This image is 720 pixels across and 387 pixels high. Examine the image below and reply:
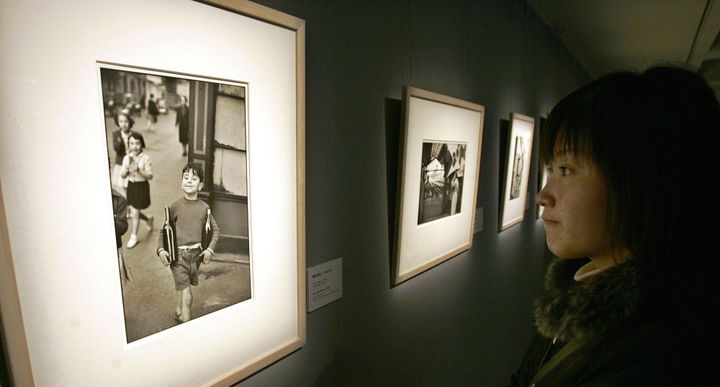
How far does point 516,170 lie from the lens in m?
2.17

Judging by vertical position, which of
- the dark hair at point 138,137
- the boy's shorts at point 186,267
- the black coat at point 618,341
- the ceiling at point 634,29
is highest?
the ceiling at point 634,29

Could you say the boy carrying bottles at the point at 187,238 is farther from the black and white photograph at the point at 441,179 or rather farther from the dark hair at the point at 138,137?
the black and white photograph at the point at 441,179

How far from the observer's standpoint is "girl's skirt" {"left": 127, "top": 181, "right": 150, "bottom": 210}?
54 cm

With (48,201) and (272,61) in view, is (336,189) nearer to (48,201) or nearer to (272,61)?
(272,61)

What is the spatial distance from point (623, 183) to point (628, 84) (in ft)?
0.70

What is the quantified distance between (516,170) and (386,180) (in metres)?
1.36

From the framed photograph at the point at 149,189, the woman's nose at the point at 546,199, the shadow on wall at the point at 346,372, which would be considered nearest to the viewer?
the framed photograph at the point at 149,189

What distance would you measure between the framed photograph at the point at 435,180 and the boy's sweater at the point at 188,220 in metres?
0.69

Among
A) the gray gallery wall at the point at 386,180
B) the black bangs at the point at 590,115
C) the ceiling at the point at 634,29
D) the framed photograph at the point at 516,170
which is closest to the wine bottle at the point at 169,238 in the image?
the gray gallery wall at the point at 386,180

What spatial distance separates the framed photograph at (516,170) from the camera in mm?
2047

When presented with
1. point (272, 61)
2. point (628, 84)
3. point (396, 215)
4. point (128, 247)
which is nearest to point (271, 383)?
point (128, 247)

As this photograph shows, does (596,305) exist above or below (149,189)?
below

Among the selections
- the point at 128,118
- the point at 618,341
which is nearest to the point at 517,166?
the point at 618,341

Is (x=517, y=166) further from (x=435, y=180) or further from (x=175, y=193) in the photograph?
(x=175, y=193)
